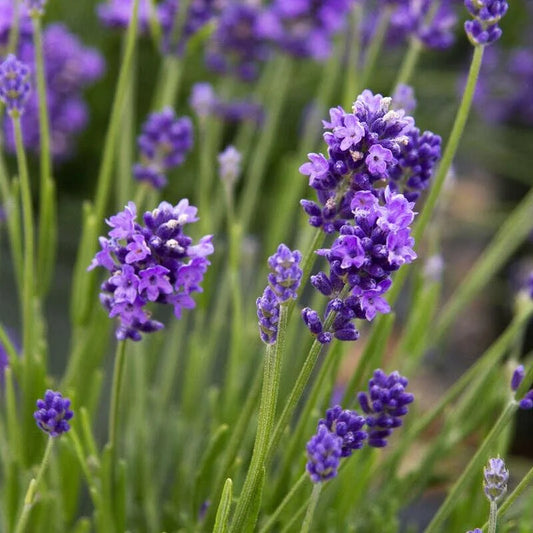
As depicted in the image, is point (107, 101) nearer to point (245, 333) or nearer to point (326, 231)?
point (245, 333)

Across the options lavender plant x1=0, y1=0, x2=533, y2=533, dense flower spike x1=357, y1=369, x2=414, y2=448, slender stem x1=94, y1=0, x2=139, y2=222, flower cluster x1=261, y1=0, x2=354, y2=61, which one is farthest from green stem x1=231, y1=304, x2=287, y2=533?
flower cluster x1=261, y1=0, x2=354, y2=61

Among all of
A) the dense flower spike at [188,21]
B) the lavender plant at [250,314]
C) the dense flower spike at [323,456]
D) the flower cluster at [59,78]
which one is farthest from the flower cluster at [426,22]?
the dense flower spike at [323,456]

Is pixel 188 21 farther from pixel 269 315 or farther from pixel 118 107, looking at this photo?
pixel 269 315

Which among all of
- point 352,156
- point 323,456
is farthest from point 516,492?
point 352,156

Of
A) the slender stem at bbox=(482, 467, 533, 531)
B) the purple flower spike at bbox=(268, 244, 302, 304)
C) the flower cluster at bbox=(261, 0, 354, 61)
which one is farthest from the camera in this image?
the flower cluster at bbox=(261, 0, 354, 61)

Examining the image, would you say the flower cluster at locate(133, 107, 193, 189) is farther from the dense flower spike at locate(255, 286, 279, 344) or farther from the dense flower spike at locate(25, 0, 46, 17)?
the dense flower spike at locate(255, 286, 279, 344)

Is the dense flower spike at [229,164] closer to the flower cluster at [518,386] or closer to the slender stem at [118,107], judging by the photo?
the slender stem at [118,107]
